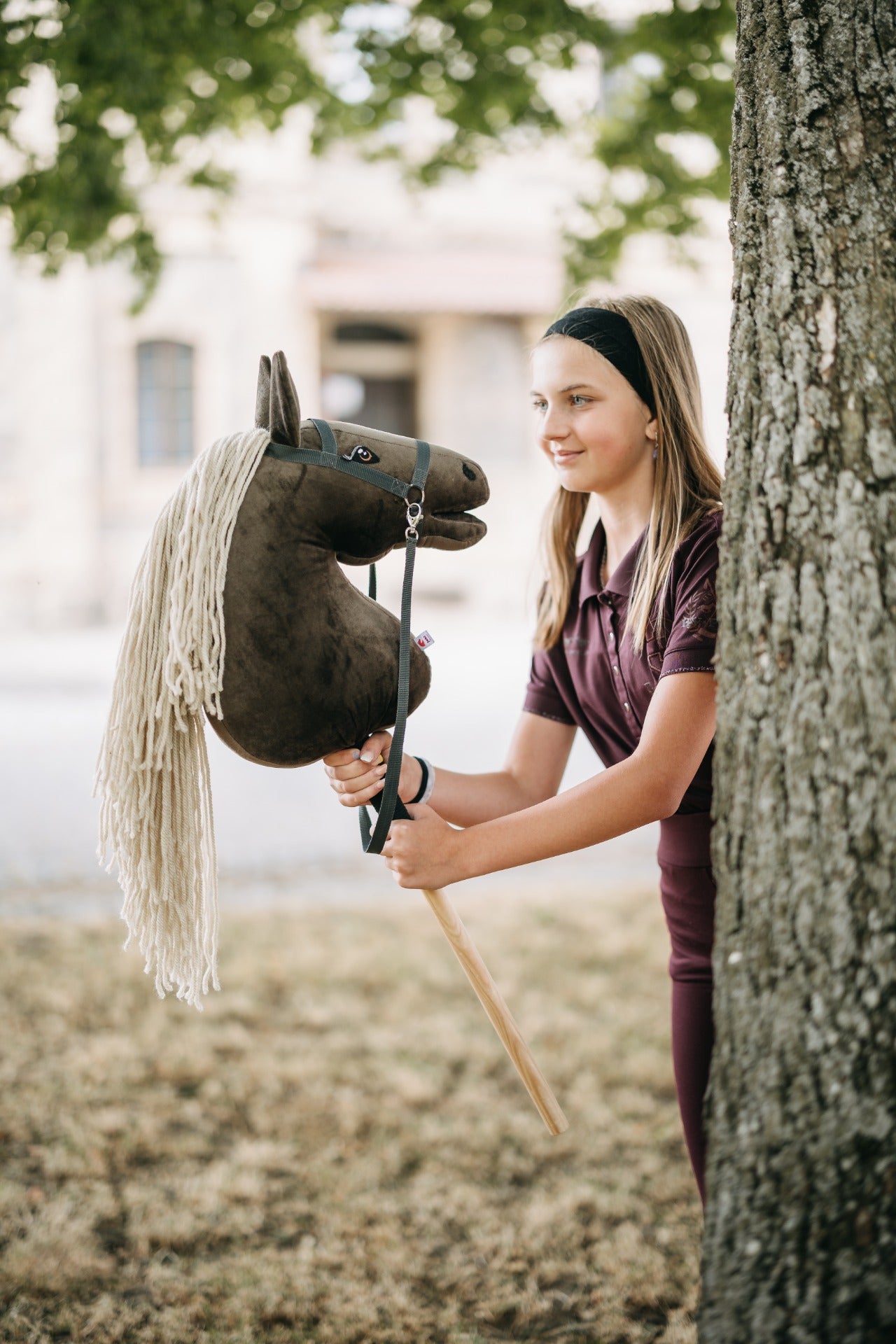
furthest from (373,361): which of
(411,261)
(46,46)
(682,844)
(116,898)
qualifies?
(682,844)

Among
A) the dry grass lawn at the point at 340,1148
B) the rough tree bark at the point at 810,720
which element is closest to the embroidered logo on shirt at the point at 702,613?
the rough tree bark at the point at 810,720

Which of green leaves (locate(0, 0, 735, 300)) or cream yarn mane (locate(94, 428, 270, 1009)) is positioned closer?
cream yarn mane (locate(94, 428, 270, 1009))

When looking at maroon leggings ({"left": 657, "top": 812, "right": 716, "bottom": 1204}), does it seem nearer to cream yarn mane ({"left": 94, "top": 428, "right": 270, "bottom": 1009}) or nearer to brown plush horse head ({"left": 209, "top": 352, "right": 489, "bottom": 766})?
brown plush horse head ({"left": 209, "top": 352, "right": 489, "bottom": 766})

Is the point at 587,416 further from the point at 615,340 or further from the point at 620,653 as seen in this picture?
the point at 620,653

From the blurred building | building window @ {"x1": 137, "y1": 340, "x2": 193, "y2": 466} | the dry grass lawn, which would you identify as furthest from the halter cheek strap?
building window @ {"x1": 137, "y1": 340, "x2": 193, "y2": 466}

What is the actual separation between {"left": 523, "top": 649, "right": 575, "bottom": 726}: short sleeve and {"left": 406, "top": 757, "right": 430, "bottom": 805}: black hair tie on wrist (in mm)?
381

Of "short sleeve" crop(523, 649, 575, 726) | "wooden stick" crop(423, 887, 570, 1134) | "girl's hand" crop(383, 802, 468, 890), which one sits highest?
"short sleeve" crop(523, 649, 575, 726)

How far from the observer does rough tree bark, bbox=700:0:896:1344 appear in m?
1.30

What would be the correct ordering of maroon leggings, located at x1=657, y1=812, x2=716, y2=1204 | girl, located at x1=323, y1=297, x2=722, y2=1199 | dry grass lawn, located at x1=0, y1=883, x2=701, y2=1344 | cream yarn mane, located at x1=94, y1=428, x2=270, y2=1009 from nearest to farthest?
cream yarn mane, located at x1=94, y1=428, x2=270, y2=1009 < girl, located at x1=323, y1=297, x2=722, y2=1199 < maroon leggings, located at x1=657, y1=812, x2=716, y2=1204 < dry grass lawn, located at x1=0, y1=883, x2=701, y2=1344

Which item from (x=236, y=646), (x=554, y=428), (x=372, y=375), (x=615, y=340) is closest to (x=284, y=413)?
(x=236, y=646)

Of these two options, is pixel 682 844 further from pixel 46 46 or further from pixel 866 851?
pixel 46 46

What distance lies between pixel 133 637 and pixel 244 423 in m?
14.0

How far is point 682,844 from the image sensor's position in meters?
1.98

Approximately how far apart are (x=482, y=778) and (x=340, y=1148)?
5.82 ft
